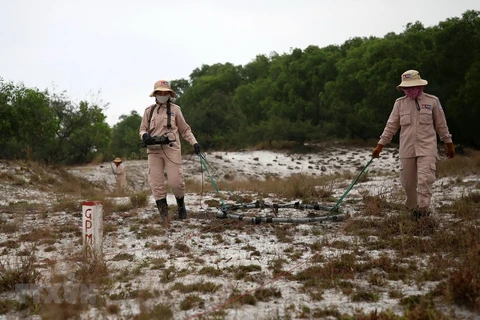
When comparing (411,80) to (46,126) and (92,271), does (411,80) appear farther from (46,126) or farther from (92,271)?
(46,126)

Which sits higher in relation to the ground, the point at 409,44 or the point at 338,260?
the point at 409,44

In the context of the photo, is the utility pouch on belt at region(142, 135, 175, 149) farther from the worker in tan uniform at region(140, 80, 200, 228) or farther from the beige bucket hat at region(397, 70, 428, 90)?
the beige bucket hat at region(397, 70, 428, 90)

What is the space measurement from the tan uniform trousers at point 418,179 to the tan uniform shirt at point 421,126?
11cm

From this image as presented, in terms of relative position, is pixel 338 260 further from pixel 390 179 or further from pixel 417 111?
pixel 390 179

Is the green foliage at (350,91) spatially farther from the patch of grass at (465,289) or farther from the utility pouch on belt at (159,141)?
the patch of grass at (465,289)

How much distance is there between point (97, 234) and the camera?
19.2ft

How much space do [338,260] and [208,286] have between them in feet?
4.64

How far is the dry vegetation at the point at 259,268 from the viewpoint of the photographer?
14.2 ft

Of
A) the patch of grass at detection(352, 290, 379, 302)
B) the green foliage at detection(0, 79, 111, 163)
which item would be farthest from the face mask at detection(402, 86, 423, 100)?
the green foliage at detection(0, 79, 111, 163)

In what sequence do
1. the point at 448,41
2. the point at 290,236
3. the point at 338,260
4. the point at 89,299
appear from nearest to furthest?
the point at 89,299 < the point at 338,260 < the point at 290,236 < the point at 448,41

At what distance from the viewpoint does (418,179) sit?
300 inches

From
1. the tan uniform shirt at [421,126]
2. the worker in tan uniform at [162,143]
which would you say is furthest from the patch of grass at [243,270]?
the tan uniform shirt at [421,126]

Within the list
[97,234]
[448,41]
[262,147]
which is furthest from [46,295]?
[262,147]

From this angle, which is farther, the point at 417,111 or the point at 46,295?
the point at 417,111
